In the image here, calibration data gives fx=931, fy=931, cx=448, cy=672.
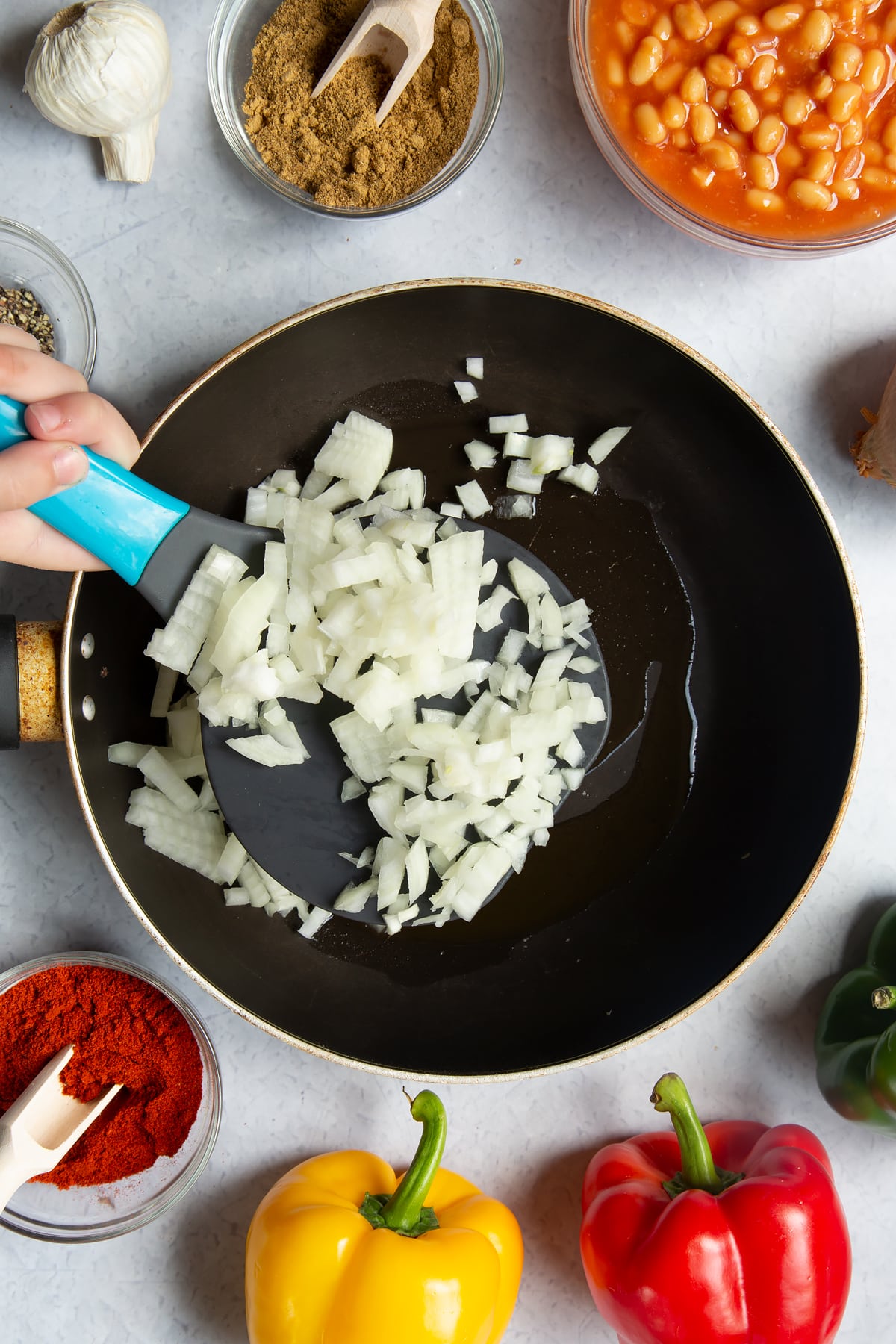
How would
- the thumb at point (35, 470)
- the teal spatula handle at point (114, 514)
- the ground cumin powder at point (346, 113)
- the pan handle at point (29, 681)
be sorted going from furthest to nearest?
the ground cumin powder at point (346, 113)
the pan handle at point (29, 681)
the teal spatula handle at point (114, 514)
the thumb at point (35, 470)

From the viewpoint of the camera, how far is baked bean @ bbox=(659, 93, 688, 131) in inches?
49.2

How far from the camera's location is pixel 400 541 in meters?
1.22

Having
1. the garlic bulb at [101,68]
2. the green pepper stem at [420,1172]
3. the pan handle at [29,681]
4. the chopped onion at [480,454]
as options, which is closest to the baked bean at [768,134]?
the chopped onion at [480,454]

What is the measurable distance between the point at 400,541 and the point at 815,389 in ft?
2.34

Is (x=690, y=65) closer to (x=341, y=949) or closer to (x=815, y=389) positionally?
(x=815, y=389)

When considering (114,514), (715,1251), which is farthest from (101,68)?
(715,1251)

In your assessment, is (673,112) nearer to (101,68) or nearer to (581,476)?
(581,476)

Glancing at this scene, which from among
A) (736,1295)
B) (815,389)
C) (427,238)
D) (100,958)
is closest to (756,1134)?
(736,1295)

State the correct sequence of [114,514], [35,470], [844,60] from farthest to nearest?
[844,60], [114,514], [35,470]

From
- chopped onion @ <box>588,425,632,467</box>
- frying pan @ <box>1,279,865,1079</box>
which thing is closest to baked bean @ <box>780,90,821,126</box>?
frying pan @ <box>1,279,865,1079</box>

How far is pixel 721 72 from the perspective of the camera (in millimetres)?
1235

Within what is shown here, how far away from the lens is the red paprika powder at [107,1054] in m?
1.29

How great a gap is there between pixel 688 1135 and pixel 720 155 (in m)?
1.34

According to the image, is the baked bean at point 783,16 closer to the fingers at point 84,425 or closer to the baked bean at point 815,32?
the baked bean at point 815,32
